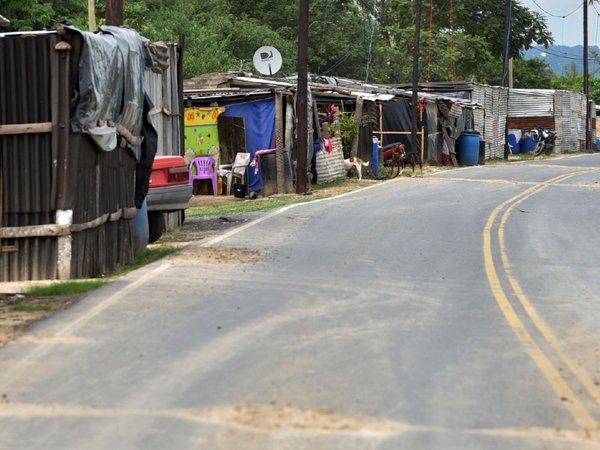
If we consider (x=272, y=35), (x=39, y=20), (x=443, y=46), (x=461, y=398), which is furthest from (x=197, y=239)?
(x=443, y=46)

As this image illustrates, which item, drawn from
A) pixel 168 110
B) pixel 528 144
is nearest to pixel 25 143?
pixel 168 110

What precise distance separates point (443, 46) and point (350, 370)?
64284 mm

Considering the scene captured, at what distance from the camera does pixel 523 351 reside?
8.77 meters

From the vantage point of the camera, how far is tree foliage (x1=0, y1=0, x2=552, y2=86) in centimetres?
4382

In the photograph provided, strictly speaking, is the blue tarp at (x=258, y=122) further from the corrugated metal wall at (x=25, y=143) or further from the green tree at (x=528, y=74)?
the green tree at (x=528, y=74)

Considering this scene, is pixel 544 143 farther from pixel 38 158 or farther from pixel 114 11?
pixel 38 158

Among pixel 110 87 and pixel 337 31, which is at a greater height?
pixel 337 31

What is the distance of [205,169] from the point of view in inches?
1113

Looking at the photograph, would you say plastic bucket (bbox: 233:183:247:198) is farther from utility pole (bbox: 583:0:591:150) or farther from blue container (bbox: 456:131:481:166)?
utility pole (bbox: 583:0:591:150)

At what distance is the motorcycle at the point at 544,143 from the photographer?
56156mm

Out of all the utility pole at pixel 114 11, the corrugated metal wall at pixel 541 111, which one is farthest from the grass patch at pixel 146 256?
the corrugated metal wall at pixel 541 111

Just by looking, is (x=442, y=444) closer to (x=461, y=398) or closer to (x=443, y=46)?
(x=461, y=398)

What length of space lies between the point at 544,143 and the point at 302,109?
106 feet

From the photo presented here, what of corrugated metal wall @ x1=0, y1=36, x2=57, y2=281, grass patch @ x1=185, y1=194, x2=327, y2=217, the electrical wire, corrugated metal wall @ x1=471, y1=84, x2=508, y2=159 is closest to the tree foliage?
the electrical wire
